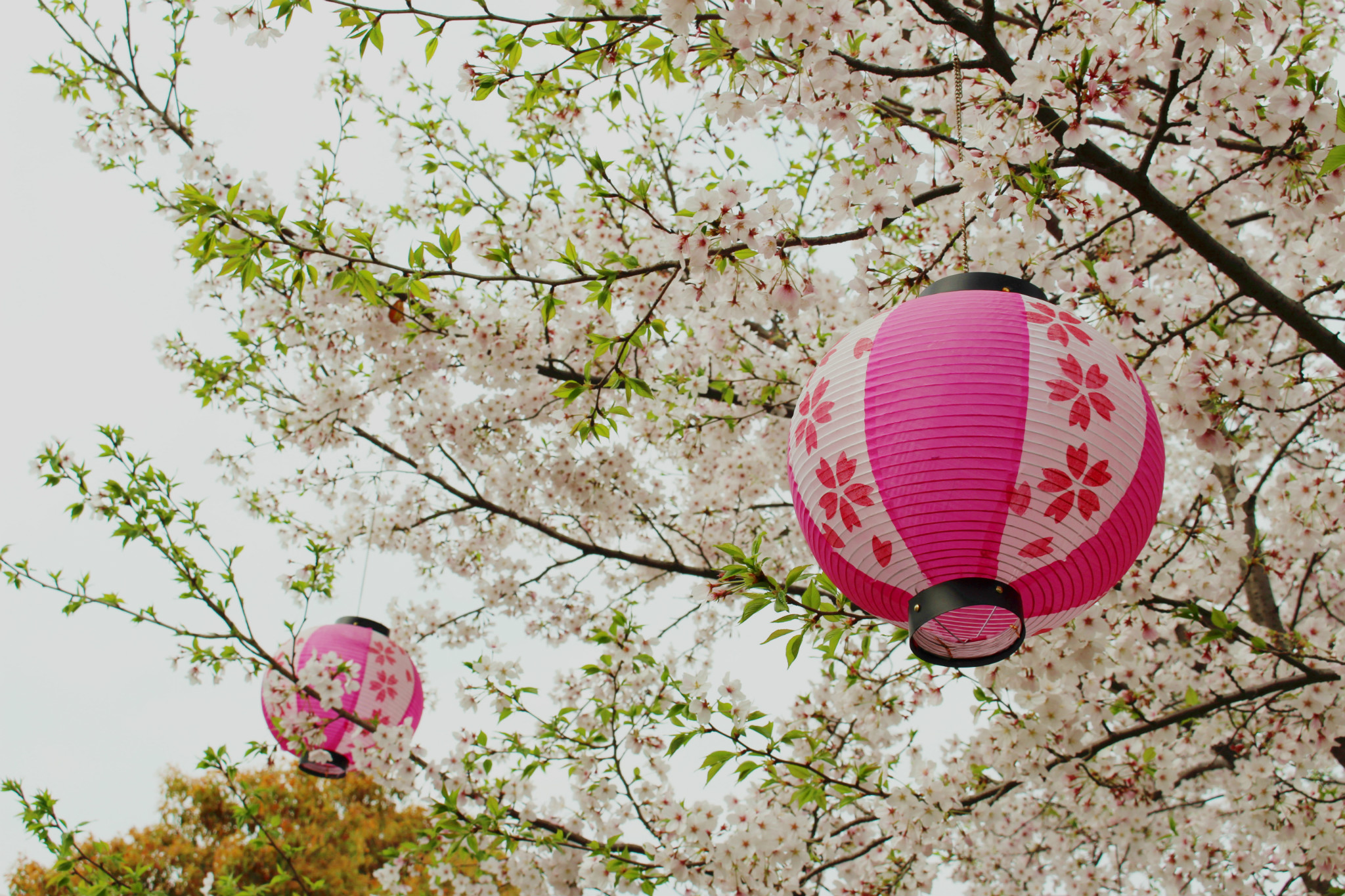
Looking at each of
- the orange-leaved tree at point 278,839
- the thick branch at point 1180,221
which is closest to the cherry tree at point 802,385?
the thick branch at point 1180,221

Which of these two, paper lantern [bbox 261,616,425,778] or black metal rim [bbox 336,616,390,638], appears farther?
A: black metal rim [bbox 336,616,390,638]

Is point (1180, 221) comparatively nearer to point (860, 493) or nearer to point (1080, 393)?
point (1080, 393)

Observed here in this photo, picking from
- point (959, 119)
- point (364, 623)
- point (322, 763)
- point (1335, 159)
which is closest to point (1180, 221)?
point (959, 119)

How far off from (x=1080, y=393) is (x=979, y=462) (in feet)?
0.79

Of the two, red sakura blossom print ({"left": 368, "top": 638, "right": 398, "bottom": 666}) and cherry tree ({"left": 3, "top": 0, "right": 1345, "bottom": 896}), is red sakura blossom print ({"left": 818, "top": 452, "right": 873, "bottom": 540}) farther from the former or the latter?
red sakura blossom print ({"left": 368, "top": 638, "right": 398, "bottom": 666})

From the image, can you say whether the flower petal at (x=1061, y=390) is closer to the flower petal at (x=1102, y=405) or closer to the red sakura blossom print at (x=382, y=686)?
the flower petal at (x=1102, y=405)

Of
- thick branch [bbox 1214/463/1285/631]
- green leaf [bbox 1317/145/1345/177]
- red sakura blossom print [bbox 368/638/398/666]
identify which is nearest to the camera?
green leaf [bbox 1317/145/1345/177]

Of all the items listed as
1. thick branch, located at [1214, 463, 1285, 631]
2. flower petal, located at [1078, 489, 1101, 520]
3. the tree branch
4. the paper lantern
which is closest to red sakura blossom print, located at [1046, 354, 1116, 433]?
flower petal, located at [1078, 489, 1101, 520]

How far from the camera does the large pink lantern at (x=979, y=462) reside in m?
1.35

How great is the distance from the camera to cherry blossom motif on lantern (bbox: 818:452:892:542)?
1420 mm

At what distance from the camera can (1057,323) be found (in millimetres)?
1479

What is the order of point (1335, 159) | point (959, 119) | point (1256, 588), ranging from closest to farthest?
1. point (1335, 159)
2. point (959, 119)
3. point (1256, 588)

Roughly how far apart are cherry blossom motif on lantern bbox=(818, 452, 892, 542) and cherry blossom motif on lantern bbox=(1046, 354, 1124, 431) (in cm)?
35

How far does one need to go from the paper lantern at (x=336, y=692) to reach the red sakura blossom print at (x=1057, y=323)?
3053 millimetres
